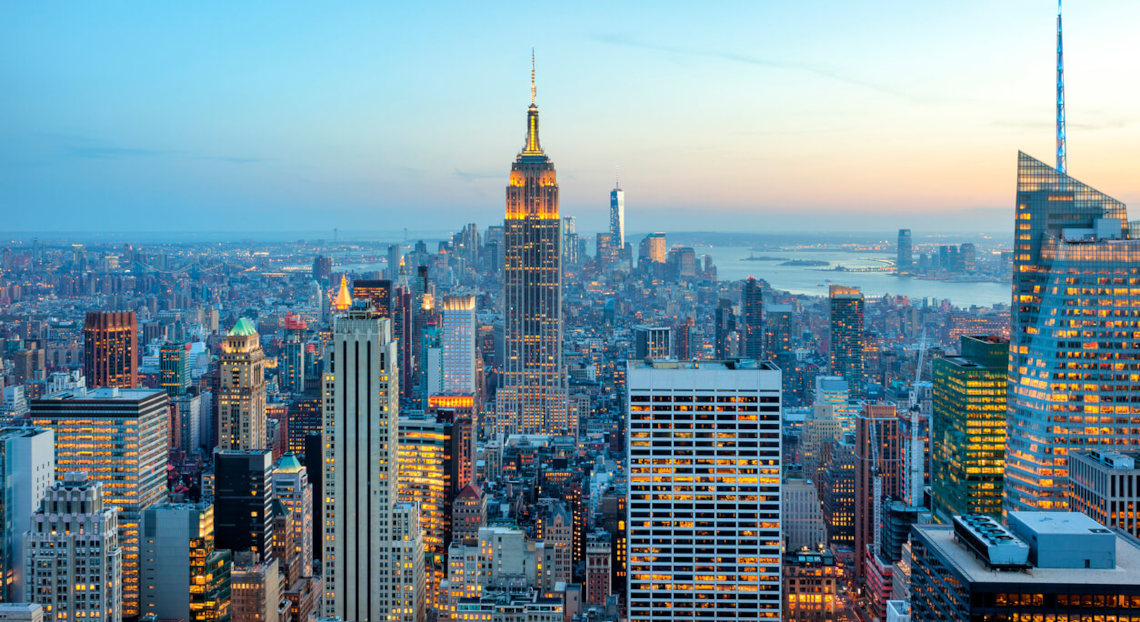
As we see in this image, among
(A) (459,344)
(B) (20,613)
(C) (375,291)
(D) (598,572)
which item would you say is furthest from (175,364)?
(B) (20,613)

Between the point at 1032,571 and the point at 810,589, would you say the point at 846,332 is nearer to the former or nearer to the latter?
the point at 810,589

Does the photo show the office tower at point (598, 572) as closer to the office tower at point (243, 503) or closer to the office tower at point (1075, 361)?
the office tower at point (243, 503)

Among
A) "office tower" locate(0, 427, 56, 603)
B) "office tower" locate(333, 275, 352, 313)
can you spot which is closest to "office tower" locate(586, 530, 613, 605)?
"office tower" locate(0, 427, 56, 603)

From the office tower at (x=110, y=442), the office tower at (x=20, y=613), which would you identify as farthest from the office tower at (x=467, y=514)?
the office tower at (x=20, y=613)

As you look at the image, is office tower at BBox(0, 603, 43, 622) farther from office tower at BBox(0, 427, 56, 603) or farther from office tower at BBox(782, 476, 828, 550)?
office tower at BBox(782, 476, 828, 550)

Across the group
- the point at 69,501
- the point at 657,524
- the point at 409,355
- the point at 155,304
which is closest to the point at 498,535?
the point at 657,524

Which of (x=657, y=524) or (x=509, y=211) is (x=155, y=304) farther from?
(x=657, y=524)
